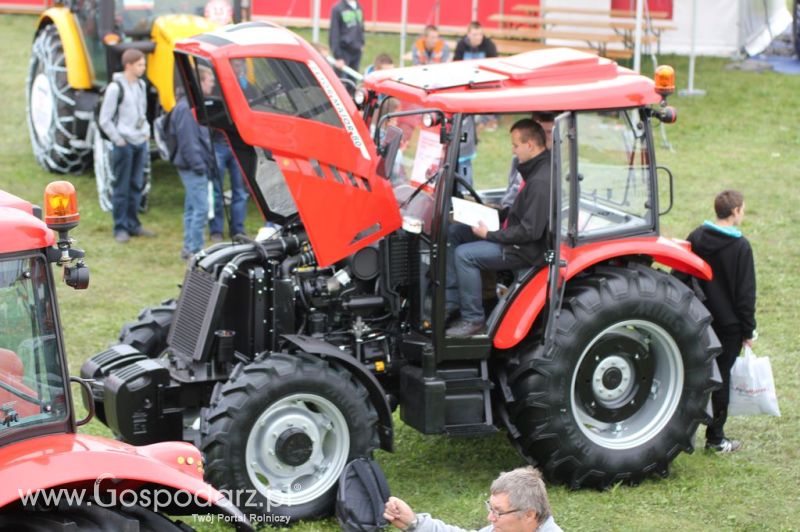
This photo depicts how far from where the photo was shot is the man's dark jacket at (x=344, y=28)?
1706 cm

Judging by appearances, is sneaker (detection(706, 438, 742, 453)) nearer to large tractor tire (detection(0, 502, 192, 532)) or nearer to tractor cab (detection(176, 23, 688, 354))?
tractor cab (detection(176, 23, 688, 354))

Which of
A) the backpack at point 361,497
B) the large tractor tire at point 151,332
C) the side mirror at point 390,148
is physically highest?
the side mirror at point 390,148

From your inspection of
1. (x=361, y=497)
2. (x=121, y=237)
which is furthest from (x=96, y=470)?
(x=121, y=237)

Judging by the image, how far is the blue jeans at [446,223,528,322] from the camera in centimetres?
693

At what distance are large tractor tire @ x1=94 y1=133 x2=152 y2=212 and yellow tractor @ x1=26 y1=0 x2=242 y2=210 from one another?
0.01 metres

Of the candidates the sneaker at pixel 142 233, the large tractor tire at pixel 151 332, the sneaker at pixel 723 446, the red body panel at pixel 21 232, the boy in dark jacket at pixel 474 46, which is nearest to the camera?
the red body panel at pixel 21 232

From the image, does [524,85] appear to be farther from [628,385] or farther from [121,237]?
[121,237]

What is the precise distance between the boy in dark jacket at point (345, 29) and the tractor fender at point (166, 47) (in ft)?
13.0

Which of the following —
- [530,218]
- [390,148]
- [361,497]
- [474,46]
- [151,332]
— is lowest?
[361,497]

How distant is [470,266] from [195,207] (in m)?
5.46

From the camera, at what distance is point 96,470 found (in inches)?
168

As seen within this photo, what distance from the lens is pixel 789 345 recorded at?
976cm

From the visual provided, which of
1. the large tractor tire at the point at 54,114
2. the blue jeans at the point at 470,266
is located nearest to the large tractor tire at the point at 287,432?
the blue jeans at the point at 470,266

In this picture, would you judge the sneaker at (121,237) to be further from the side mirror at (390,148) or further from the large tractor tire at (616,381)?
the large tractor tire at (616,381)
